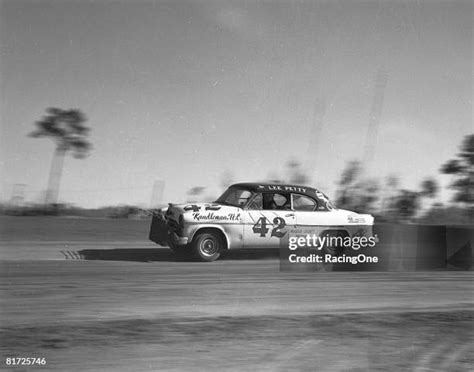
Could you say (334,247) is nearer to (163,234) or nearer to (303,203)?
(303,203)

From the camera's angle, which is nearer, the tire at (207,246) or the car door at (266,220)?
the tire at (207,246)

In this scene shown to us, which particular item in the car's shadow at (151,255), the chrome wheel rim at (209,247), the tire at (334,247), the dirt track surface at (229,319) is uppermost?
the tire at (334,247)

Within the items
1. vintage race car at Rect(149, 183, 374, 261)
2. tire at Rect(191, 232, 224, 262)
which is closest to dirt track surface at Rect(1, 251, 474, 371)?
tire at Rect(191, 232, 224, 262)

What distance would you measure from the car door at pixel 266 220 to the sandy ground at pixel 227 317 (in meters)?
0.74

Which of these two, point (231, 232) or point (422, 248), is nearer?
point (231, 232)

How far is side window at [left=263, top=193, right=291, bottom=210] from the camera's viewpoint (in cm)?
1171

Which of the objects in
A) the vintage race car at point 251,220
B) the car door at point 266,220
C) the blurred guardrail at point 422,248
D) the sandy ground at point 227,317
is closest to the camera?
the sandy ground at point 227,317

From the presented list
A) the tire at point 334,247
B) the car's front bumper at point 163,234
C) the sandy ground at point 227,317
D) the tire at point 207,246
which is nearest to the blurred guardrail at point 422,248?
the tire at point 334,247

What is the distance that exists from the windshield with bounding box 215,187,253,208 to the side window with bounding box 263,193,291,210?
0.33 metres

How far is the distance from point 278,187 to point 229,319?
5.74m

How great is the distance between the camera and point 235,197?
11953 mm

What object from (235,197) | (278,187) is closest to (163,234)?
(235,197)

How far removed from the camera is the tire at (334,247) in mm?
11648

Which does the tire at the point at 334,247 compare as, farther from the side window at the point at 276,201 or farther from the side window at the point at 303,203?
the side window at the point at 276,201
